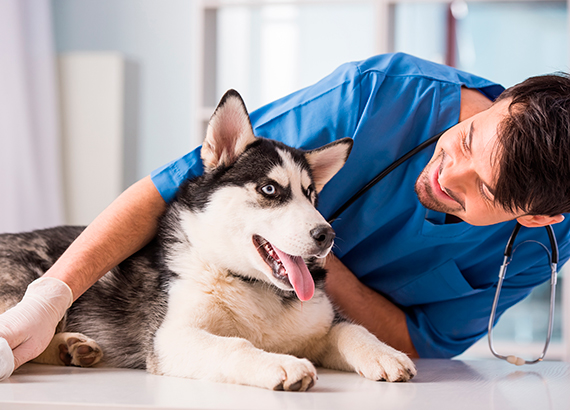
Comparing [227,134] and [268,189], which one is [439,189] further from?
[227,134]

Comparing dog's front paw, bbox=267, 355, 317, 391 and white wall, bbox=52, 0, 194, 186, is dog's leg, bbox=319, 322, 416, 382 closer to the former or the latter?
dog's front paw, bbox=267, 355, 317, 391

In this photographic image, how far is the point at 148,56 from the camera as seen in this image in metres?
3.14

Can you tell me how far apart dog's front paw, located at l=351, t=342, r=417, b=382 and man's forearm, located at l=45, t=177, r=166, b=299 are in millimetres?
607

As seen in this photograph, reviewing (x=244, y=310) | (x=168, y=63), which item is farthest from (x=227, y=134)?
(x=168, y=63)

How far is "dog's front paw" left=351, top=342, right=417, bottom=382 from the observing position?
1.01 meters

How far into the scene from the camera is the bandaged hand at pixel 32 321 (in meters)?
0.99

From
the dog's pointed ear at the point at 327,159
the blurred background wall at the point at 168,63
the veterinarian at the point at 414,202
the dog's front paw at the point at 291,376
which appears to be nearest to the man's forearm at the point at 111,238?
the veterinarian at the point at 414,202

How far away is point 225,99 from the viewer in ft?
3.67

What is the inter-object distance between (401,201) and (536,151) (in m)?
0.47

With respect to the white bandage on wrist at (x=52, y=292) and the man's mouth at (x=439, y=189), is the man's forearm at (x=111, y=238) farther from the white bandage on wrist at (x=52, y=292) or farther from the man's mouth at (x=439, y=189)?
the man's mouth at (x=439, y=189)

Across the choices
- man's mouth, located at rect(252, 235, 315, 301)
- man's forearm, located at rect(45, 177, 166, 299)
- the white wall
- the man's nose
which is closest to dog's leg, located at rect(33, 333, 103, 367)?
man's forearm, located at rect(45, 177, 166, 299)

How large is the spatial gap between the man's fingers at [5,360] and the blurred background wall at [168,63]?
76.3 inches

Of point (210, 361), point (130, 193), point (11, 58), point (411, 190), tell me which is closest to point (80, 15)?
point (11, 58)

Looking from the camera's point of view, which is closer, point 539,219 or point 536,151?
point 536,151
